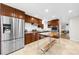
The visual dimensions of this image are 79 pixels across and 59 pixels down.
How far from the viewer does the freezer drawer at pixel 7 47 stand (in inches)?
164

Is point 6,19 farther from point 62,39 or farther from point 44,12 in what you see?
point 62,39

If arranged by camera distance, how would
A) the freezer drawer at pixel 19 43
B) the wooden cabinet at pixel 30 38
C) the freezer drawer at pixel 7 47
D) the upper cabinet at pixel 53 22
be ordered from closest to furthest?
the freezer drawer at pixel 7 47, the freezer drawer at pixel 19 43, the upper cabinet at pixel 53 22, the wooden cabinet at pixel 30 38

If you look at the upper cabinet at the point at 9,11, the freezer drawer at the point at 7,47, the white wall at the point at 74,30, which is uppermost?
the upper cabinet at the point at 9,11

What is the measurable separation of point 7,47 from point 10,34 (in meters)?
0.53

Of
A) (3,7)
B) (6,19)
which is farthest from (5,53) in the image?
(3,7)

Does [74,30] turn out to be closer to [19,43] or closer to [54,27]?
[54,27]

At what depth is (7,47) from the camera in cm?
433

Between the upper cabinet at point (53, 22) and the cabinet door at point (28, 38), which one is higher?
the upper cabinet at point (53, 22)

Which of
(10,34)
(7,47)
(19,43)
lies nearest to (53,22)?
(19,43)

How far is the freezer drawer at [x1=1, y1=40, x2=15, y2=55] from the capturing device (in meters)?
4.16

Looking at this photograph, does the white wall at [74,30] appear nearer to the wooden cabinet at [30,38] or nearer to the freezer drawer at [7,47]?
the wooden cabinet at [30,38]

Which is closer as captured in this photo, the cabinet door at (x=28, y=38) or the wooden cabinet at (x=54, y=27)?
the wooden cabinet at (x=54, y=27)

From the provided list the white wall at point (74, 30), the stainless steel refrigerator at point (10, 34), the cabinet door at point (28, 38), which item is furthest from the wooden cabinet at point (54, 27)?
the cabinet door at point (28, 38)

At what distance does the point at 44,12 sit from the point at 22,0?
165 cm
